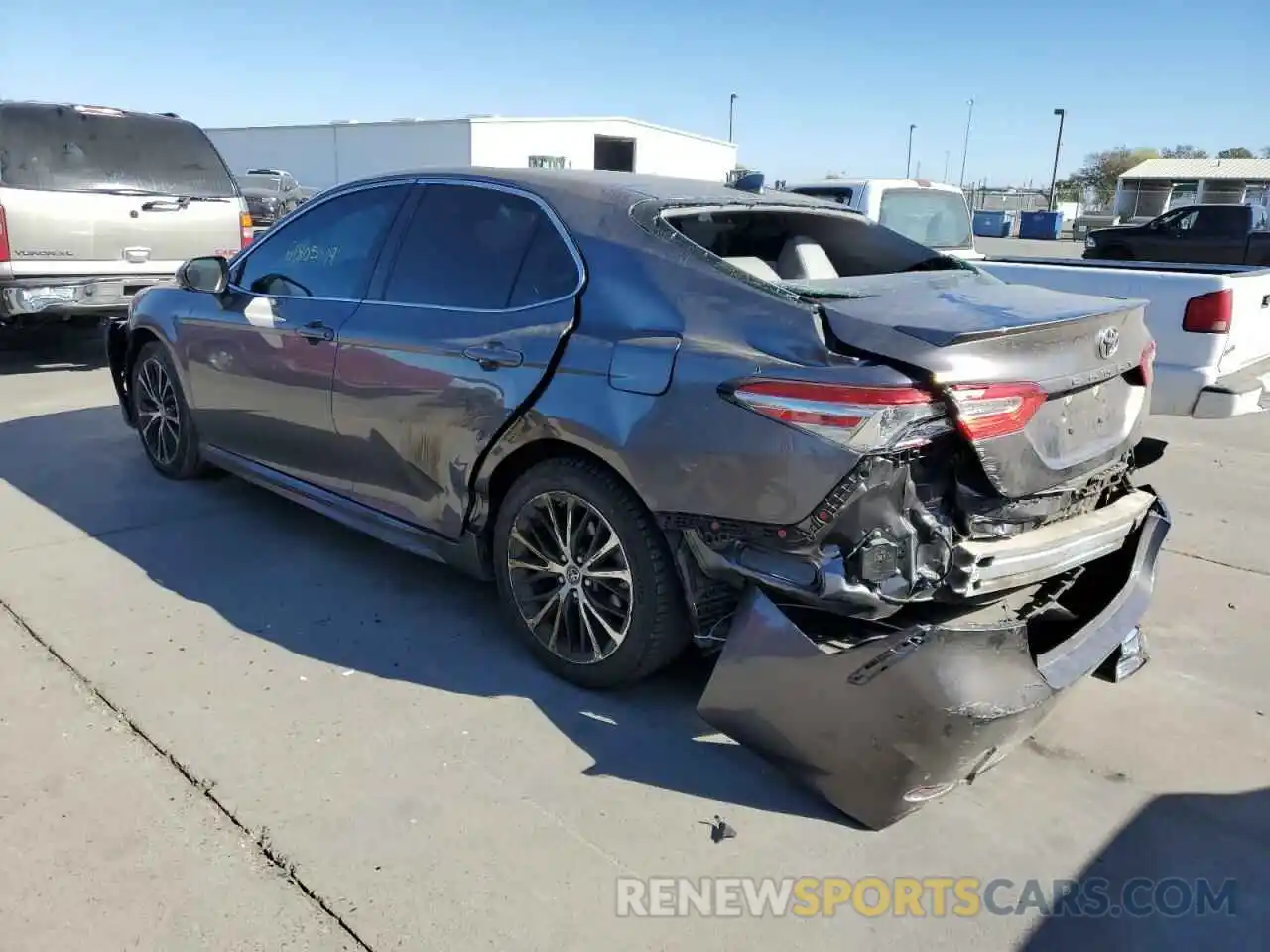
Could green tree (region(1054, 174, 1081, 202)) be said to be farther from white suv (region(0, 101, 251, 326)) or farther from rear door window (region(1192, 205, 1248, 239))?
white suv (region(0, 101, 251, 326))

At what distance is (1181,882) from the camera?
259 centimetres

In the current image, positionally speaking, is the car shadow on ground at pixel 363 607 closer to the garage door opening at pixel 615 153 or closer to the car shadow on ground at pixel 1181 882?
the car shadow on ground at pixel 1181 882

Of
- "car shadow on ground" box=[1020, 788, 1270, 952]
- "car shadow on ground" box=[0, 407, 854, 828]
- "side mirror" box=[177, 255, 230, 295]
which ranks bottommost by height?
"car shadow on ground" box=[1020, 788, 1270, 952]

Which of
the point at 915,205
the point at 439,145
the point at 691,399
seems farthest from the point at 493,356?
the point at 439,145

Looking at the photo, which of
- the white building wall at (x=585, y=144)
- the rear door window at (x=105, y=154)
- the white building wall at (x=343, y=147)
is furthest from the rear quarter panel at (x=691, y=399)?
the white building wall at (x=343, y=147)

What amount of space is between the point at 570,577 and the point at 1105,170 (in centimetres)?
8308

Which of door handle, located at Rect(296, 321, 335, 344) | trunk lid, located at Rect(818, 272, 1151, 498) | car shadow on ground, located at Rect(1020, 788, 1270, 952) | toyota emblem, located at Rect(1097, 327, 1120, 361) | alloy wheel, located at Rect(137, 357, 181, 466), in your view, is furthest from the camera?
alloy wheel, located at Rect(137, 357, 181, 466)

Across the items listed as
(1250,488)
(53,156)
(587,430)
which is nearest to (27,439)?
(53,156)

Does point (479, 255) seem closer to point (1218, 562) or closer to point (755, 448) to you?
point (755, 448)

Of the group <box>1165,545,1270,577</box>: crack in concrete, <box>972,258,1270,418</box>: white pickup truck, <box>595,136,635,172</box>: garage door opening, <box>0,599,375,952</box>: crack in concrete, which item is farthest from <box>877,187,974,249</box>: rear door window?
<box>595,136,635,172</box>: garage door opening

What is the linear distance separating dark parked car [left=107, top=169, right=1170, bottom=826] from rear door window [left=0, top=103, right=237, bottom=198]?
494 cm

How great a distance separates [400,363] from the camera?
373cm

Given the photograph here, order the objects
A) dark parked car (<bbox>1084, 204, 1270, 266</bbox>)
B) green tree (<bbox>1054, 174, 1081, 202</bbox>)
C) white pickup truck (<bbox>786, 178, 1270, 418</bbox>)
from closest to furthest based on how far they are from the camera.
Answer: white pickup truck (<bbox>786, 178, 1270, 418</bbox>) → dark parked car (<bbox>1084, 204, 1270, 266</bbox>) → green tree (<bbox>1054, 174, 1081, 202</bbox>)

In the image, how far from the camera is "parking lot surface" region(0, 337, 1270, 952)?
2.41 m
